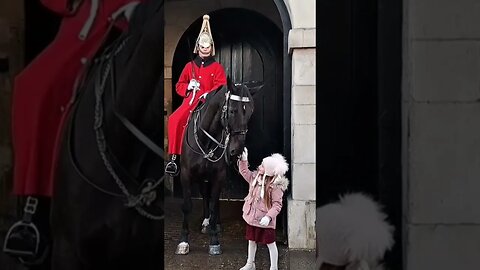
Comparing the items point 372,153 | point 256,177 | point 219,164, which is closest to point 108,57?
point 372,153

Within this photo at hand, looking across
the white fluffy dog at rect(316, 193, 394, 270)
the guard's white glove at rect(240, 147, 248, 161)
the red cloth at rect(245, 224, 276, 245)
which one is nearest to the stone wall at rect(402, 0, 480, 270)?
the white fluffy dog at rect(316, 193, 394, 270)

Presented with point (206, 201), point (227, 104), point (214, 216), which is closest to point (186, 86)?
point (227, 104)

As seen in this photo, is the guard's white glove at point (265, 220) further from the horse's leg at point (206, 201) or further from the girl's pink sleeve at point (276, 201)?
the horse's leg at point (206, 201)

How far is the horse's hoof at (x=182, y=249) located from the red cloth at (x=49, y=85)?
300 cm

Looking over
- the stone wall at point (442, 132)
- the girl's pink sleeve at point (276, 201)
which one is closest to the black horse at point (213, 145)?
the girl's pink sleeve at point (276, 201)

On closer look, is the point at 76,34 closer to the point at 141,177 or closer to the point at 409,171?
the point at 141,177

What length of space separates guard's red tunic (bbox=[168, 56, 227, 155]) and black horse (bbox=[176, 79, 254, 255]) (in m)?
0.07

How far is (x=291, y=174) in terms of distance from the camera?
202 inches

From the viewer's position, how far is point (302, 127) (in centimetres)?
504

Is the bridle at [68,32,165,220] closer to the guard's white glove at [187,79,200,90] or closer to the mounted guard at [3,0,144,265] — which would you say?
the mounted guard at [3,0,144,265]

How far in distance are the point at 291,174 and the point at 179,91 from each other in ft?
4.27

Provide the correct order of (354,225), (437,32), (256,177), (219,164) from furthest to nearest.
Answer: (219,164)
(256,177)
(354,225)
(437,32)

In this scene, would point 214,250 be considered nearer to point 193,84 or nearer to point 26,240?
point 193,84

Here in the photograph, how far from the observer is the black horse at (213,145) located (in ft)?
15.6
